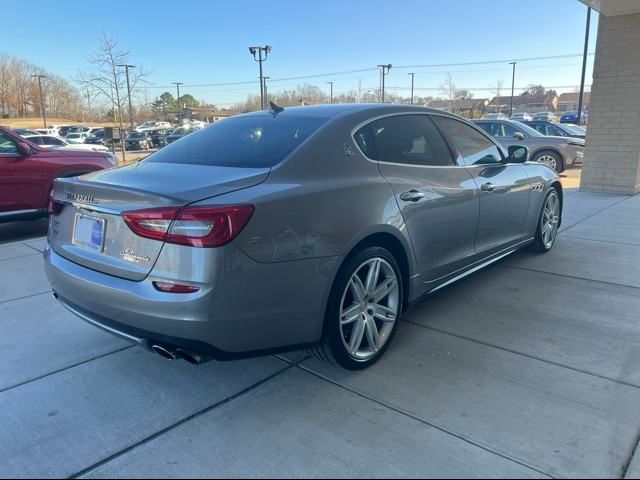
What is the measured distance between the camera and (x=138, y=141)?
119 feet

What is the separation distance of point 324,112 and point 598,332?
2.46m

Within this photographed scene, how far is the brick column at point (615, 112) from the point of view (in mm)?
9656

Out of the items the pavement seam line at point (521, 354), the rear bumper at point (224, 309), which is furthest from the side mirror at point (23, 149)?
the pavement seam line at point (521, 354)

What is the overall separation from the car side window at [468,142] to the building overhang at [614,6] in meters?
6.39

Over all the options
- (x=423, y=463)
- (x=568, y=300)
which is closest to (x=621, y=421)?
(x=423, y=463)

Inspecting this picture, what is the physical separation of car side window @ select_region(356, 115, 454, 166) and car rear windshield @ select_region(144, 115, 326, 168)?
40 centimetres

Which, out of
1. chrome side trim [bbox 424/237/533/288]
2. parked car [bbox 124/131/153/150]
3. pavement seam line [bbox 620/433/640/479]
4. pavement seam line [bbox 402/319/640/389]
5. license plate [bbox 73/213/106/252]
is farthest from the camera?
parked car [bbox 124/131/153/150]

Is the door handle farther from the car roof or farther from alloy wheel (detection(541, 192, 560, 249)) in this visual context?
alloy wheel (detection(541, 192, 560, 249))

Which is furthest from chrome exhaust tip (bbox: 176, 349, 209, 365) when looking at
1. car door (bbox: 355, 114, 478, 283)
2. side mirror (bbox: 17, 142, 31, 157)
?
side mirror (bbox: 17, 142, 31, 157)

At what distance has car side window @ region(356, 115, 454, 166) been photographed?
328 centimetres

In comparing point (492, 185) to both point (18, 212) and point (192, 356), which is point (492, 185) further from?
point (18, 212)

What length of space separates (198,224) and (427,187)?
1.78 m

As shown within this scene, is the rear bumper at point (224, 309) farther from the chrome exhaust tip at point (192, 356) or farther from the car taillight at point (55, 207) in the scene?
the car taillight at point (55, 207)

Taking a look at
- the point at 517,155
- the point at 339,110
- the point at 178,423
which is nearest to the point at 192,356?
the point at 178,423
